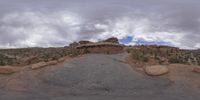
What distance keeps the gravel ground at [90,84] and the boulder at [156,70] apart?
37 centimetres

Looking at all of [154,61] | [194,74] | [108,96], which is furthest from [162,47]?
[108,96]

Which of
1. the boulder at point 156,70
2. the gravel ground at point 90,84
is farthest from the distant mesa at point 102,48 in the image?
the boulder at point 156,70

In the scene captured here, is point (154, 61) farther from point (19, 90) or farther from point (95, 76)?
point (19, 90)

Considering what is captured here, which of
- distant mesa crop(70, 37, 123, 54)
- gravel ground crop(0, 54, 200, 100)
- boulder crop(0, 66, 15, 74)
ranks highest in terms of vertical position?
distant mesa crop(70, 37, 123, 54)

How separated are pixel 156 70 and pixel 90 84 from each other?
156 inches

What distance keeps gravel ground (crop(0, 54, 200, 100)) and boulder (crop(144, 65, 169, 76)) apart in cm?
37

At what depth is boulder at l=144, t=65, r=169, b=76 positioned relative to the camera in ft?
74.5

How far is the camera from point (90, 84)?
21.8m

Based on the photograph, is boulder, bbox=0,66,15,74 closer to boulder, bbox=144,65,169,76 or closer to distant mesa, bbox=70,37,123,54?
distant mesa, bbox=70,37,123,54

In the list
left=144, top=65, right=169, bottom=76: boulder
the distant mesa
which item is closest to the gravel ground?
left=144, top=65, right=169, bottom=76: boulder

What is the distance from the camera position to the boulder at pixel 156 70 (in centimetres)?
2270

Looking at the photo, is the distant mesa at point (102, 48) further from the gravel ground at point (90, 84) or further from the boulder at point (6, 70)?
the boulder at point (6, 70)

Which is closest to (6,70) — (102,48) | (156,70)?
(102,48)

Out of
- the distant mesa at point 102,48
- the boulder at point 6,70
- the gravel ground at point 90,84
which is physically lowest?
the gravel ground at point 90,84
